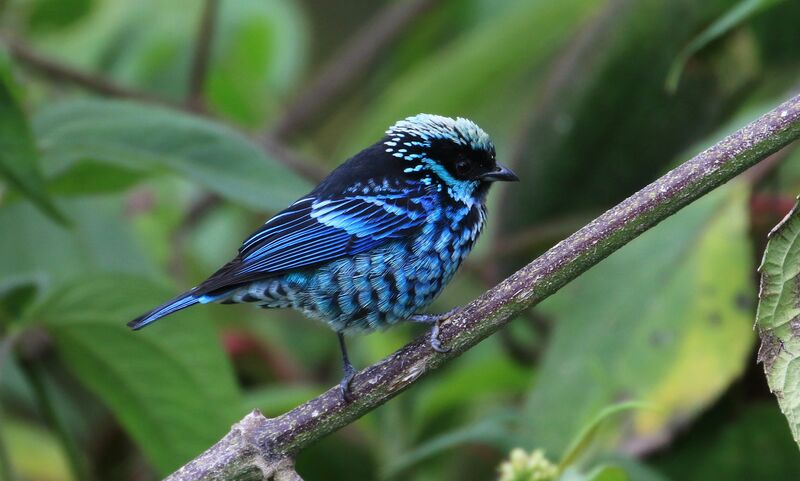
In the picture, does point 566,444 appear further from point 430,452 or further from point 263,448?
point 263,448

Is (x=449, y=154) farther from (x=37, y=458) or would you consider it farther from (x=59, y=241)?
(x=37, y=458)

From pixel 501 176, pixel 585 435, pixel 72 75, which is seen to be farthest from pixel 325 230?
pixel 72 75

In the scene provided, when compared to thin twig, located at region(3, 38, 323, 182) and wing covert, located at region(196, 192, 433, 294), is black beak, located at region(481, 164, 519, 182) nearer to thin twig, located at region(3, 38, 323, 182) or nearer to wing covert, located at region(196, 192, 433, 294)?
wing covert, located at region(196, 192, 433, 294)

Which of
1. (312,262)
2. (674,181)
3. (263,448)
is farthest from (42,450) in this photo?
(674,181)

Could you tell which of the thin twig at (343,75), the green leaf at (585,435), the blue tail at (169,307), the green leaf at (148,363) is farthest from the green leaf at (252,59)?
the green leaf at (585,435)

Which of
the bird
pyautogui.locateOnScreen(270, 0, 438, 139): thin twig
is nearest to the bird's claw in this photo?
the bird

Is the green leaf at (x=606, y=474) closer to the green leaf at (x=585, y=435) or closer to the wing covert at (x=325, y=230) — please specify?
the green leaf at (x=585, y=435)

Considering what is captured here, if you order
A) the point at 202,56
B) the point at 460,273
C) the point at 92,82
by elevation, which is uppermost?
the point at 92,82

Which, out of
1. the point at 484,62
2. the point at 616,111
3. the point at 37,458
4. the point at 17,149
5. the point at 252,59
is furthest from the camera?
→ the point at 252,59
